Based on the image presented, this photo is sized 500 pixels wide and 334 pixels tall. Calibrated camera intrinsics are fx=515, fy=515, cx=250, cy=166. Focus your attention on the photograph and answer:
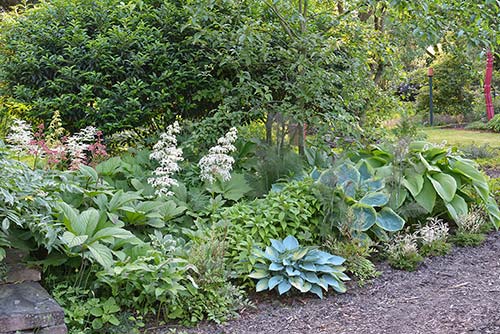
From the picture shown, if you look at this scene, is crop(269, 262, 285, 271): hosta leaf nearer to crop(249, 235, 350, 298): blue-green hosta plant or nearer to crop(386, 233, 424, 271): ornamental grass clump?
crop(249, 235, 350, 298): blue-green hosta plant

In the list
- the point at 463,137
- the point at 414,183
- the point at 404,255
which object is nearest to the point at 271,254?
the point at 404,255

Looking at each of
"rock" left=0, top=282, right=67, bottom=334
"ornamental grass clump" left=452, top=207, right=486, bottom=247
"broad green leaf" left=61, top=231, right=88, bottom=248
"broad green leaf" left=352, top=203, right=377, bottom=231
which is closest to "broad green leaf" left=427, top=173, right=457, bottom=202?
"ornamental grass clump" left=452, top=207, right=486, bottom=247

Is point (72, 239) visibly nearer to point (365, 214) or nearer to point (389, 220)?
point (365, 214)

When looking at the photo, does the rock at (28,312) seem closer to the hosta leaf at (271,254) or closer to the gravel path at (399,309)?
the gravel path at (399,309)

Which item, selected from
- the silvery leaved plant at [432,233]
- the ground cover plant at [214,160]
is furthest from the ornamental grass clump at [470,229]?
the silvery leaved plant at [432,233]

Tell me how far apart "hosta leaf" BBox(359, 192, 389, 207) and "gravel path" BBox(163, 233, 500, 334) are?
0.50 meters

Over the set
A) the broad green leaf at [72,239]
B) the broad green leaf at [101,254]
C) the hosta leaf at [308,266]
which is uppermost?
the broad green leaf at [72,239]

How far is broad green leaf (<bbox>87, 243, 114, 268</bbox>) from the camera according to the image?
250 centimetres

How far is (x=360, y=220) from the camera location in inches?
136

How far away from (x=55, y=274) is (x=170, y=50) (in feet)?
8.15

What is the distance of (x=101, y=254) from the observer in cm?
254

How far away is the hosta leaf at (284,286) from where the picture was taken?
2.93 m

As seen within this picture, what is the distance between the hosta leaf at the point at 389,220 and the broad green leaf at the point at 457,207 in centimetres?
53

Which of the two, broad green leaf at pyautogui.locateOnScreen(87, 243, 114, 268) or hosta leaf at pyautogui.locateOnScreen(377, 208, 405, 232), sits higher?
broad green leaf at pyautogui.locateOnScreen(87, 243, 114, 268)
